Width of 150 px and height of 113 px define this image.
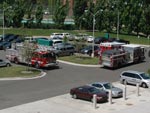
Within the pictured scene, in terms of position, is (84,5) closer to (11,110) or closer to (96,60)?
(96,60)

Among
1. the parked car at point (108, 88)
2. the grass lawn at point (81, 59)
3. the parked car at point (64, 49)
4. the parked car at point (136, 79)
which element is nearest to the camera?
the parked car at point (108, 88)

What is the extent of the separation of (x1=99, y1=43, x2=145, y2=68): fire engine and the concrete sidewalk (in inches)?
574

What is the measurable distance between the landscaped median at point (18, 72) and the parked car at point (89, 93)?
1095 cm

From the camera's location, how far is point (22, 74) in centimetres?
4688

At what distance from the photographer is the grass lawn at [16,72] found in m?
46.4

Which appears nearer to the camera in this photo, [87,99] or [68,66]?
[87,99]

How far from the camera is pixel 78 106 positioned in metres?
34.1

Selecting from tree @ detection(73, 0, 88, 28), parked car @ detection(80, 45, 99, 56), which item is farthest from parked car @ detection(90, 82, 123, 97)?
tree @ detection(73, 0, 88, 28)

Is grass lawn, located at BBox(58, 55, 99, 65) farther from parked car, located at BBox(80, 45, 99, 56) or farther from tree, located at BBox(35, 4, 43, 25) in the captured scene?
tree, located at BBox(35, 4, 43, 25)

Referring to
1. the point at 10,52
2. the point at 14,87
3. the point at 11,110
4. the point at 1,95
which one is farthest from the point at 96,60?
the point at 11,110

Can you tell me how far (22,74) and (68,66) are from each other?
8.82 metres

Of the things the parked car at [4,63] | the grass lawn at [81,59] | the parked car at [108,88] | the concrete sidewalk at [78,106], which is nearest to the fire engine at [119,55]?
the grass lawn at [81,59]

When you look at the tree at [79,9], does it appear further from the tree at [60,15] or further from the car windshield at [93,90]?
the car windshield at [93,90]

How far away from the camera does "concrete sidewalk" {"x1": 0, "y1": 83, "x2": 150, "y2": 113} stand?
32.3 meters
